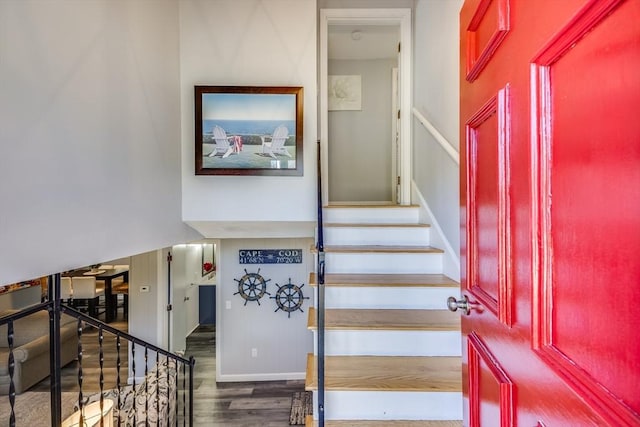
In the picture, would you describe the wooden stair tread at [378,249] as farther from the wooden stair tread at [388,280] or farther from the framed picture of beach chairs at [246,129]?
the framed picture of beach chairs at [246,129]

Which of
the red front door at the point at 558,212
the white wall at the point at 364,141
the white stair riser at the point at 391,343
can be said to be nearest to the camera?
the red front door at the point at 558,212

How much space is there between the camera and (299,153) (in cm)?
298

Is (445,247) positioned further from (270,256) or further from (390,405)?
(270,256)

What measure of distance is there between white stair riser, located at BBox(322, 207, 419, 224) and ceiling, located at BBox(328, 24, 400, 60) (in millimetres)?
2244

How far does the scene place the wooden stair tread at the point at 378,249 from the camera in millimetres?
2438

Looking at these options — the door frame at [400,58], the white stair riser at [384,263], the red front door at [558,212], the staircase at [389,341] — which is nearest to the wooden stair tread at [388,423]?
the staircase at [389,341]

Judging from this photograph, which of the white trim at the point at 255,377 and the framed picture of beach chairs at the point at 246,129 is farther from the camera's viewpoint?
the white trim at the point at 255,377

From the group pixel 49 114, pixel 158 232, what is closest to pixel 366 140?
pixel 158 232

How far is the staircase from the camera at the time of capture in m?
1.61

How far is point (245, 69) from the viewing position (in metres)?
2.94

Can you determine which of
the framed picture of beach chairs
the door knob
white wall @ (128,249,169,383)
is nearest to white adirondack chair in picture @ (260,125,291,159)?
the framed picture of beach chairs

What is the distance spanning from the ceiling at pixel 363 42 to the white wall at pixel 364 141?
0.15m

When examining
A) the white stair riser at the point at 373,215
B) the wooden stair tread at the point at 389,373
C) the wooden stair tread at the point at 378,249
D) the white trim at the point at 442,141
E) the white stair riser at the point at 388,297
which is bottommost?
the wooden stair tread at the point at 389,373

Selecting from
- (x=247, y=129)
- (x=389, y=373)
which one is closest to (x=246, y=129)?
(x=247, y=129)
